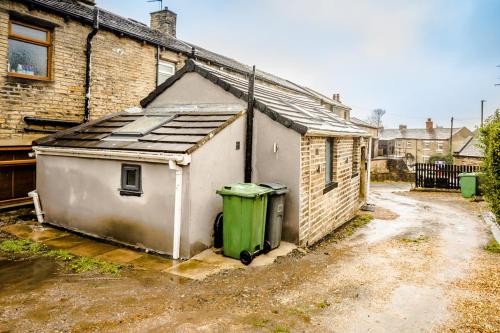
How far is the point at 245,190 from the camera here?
253 inches

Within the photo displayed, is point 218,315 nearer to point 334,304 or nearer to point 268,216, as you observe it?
point 334,304

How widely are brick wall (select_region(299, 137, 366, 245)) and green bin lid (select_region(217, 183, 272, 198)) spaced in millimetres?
1305

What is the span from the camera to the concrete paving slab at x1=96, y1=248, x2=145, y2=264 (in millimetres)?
6355

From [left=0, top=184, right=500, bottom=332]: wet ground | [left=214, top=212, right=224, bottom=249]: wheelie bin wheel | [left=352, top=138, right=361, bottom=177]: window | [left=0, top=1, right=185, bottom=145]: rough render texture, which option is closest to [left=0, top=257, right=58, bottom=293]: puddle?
[left=0, top=184, right=500, bottom=332]: wet ground

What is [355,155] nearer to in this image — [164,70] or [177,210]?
[177,210]

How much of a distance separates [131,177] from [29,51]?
18.7 feet

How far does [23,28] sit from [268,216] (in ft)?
28.5

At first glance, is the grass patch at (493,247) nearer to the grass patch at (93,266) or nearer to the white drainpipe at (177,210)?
the white drainpipe at (177,210)

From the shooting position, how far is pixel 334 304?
190 inches

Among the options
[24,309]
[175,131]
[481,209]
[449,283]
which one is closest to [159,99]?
[175,131]

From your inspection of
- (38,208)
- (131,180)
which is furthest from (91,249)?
(38,208)

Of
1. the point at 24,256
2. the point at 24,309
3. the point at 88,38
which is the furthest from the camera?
the point at 88,38

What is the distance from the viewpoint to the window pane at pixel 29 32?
9.23 metres

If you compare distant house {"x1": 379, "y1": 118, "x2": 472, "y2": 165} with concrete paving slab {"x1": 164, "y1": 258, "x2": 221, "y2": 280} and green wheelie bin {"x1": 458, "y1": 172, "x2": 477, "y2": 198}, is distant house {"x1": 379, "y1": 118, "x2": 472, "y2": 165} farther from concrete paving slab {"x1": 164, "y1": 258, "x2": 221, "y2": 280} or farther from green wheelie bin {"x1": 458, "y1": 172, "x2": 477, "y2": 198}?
concrete paving slab {"x1": 164, "y1": 258, "x2": 221, "y2": 280}
